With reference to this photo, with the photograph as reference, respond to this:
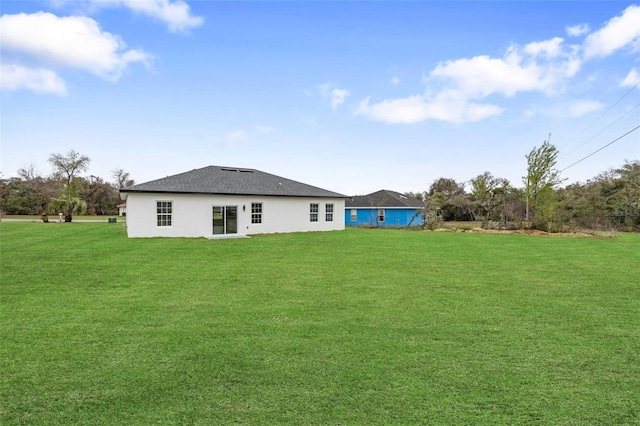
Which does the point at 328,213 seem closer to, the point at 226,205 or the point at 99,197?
the point at 226,205

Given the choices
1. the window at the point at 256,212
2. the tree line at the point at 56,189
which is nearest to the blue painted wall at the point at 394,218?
the window at the point at 256,212

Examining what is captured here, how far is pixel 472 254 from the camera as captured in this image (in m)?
12.0

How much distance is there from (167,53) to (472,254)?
14907 millimetres

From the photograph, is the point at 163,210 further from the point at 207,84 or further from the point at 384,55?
the point at 384,55

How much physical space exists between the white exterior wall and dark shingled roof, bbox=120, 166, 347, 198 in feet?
1.13

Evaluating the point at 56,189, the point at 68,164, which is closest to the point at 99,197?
the point at 56,189

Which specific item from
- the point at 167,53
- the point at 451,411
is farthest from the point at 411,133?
the point at 451,411

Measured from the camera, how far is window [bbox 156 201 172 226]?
17.6 meters

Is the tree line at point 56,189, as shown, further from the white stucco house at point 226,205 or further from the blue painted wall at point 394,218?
the blue painted wall at point 394,218

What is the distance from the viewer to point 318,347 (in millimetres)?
4117

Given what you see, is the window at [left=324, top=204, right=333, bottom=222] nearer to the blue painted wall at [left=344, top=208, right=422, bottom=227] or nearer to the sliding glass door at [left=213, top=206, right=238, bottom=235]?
the sliding glass door at [left=213, top=206, right=238, bottom=235]

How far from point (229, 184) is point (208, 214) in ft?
7.72

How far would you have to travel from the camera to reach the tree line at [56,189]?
143ft

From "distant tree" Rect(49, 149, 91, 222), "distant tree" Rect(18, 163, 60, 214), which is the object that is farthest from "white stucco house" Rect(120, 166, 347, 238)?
"distant tree" Rect(49, 149, 91, 222)
